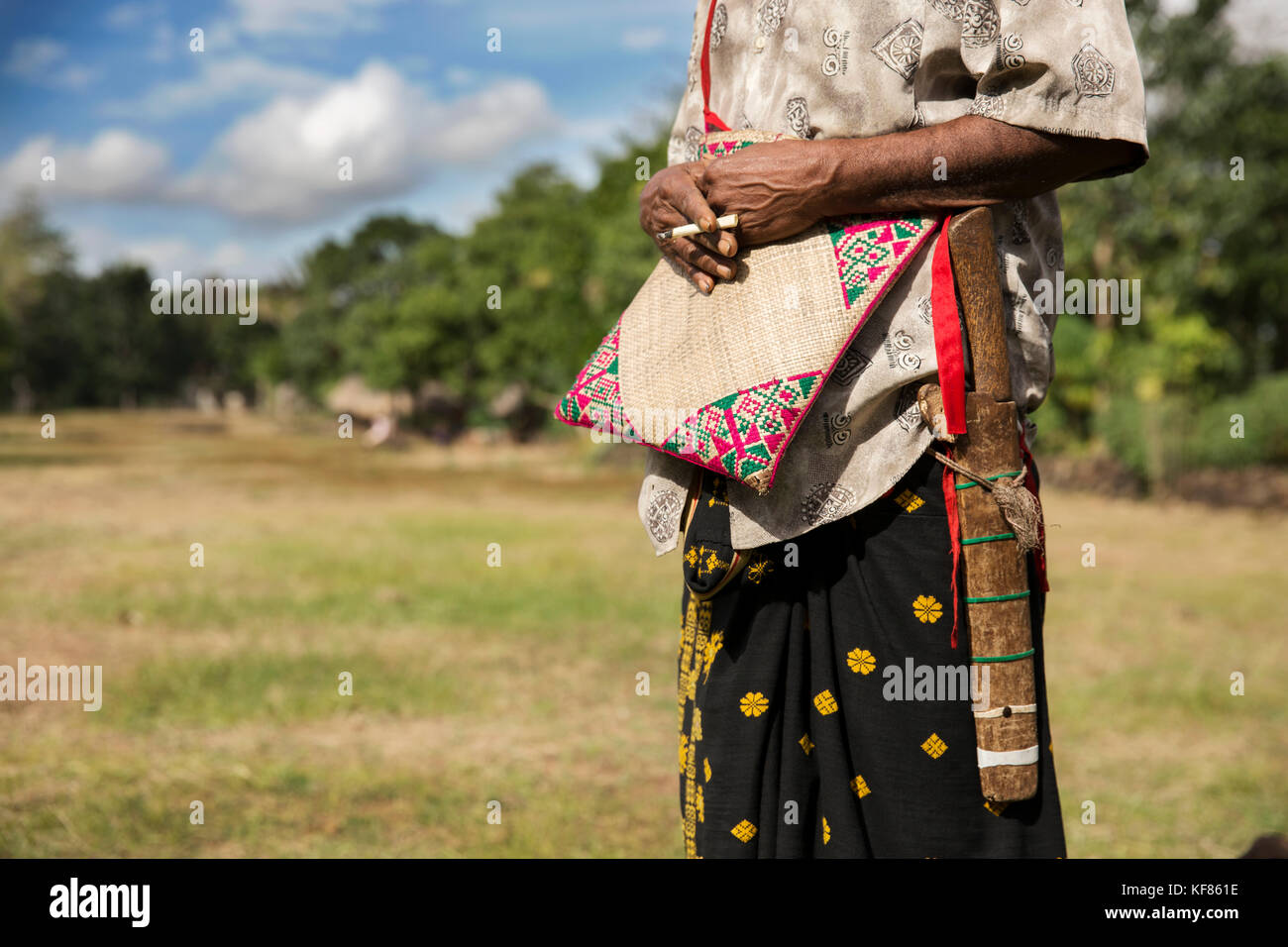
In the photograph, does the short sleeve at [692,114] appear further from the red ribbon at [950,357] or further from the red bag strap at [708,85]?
the red ribbon at [950,357]

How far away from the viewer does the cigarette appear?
1.51 meters

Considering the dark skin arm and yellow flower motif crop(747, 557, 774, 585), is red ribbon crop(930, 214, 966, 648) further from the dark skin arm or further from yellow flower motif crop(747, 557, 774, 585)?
yellow flower motif crop(747, 557, 774, 585)

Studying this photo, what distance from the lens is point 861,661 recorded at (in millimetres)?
1555

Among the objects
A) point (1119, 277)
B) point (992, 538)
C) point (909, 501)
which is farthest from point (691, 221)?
point (1119, 277)

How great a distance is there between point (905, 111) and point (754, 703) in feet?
3.12

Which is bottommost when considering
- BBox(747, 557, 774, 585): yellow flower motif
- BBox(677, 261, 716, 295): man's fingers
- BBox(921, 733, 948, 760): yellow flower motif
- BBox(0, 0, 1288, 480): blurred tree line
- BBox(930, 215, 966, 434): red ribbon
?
BBox(921, 733, 948, 760): yellow flower motif

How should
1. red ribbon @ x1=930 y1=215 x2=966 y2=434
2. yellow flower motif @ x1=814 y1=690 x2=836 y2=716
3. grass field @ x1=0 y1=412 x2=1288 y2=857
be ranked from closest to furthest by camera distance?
red ribbon @ x1=930 y1=215 x2=966 y2=434, yellow flower motif @ x1=814 y1=690 x2=836 y2=716, grass field @ x1=0 y1=412 x2=1288 y2=857

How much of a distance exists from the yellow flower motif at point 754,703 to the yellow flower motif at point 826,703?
0.29 ft

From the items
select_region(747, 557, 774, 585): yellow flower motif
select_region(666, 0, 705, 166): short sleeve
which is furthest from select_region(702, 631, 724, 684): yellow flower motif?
select_region(666, 0, 705, 166): short sleeve

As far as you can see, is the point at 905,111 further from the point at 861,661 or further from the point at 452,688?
the point at 452,688

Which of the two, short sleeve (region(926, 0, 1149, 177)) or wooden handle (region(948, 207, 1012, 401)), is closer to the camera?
short sleeve (region(926, 0, 1149, 177))

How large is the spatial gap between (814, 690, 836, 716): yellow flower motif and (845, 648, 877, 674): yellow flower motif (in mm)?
59

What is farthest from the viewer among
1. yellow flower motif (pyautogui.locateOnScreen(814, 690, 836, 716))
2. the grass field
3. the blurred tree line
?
the blurred tree line
